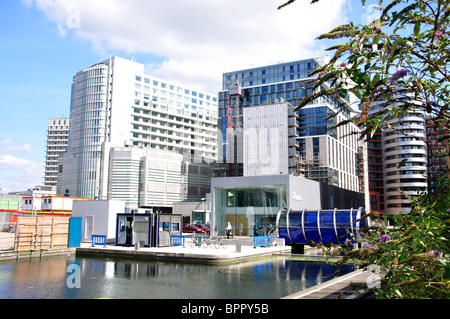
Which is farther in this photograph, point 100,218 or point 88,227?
point 88,227

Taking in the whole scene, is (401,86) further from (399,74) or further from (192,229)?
(192,229)

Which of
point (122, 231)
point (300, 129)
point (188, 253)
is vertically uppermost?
point (300, 129)

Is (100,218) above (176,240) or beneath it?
above

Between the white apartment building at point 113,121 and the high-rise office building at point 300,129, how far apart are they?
20386 mm

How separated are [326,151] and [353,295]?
82.6 metres

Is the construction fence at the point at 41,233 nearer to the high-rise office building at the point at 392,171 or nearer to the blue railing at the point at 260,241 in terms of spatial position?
the blue railing at the point at 260,241

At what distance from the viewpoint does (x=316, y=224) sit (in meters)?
29.2

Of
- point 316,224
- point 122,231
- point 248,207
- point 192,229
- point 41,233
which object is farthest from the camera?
point 192,229

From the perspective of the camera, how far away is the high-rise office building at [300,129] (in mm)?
91375

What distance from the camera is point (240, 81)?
125688 millimetres

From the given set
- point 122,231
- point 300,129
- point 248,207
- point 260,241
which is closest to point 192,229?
point 248,207

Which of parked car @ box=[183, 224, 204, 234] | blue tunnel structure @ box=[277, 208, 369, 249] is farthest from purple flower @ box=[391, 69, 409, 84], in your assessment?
parked car @ box=[183, 224, 204, 234]

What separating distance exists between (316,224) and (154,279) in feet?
48.4
